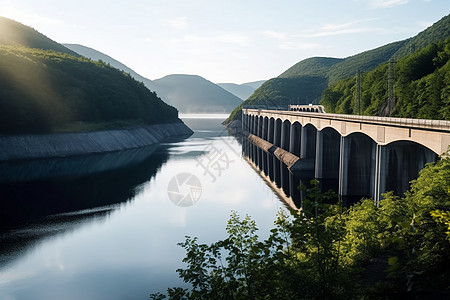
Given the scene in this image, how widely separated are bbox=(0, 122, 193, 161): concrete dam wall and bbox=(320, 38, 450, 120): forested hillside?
6111 cm

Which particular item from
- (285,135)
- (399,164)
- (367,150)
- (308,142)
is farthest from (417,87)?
(399,164)

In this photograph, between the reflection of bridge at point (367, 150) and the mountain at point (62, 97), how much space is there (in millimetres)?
51128

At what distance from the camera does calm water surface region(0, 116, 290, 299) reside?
2588cm

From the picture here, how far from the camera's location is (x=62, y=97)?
364ft

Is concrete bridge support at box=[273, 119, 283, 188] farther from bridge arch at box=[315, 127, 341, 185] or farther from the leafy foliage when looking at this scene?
the leafy foliage

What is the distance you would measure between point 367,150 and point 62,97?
287 ft

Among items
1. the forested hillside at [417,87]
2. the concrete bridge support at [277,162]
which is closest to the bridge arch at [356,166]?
the concrete bridge support at [277,162]

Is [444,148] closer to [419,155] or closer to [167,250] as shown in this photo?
[419,155]

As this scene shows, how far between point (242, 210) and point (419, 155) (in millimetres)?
19571

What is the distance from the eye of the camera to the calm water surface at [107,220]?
2588cm

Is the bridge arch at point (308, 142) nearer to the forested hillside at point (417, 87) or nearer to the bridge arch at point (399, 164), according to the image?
the forested hillside at point (417, 87)

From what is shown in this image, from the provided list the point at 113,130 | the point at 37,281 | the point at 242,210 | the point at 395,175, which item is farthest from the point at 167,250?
the point at 113,130

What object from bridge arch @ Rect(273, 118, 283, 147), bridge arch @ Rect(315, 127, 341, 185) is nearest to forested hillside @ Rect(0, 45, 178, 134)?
bridge arch @ Rect(273, 118, 283, 147)

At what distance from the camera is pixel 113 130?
11219 cm
